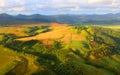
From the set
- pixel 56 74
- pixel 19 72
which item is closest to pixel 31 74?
pixel 19 72

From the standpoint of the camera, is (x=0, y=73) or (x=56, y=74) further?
(x=56, y=74)

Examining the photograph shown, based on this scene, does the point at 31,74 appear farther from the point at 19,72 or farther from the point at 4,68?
the point at 4,68

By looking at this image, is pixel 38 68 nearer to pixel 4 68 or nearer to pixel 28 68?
pixel 28 68

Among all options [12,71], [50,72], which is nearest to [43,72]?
[50,72]

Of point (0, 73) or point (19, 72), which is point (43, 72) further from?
point (0, 73)

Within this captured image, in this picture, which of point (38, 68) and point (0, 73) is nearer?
point (0, 73)
